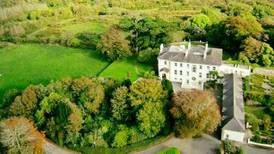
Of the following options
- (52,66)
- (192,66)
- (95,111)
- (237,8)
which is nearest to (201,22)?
(237,8)

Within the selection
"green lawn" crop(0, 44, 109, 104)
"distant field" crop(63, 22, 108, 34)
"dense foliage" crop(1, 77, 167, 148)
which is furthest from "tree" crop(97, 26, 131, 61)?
"distant field" crop(63, 22, 108, 34)


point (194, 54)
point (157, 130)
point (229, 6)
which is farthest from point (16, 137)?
point (229, 6)

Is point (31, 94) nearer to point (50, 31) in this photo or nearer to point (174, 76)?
point (174, 76)

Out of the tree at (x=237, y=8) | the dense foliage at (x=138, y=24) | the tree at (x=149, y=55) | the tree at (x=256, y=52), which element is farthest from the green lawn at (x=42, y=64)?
the tree at (x=237, y=8)

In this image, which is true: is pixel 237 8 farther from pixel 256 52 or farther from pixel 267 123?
pixel 267 123

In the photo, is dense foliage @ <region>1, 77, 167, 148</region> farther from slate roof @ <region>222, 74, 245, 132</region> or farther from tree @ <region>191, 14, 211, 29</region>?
tree @ <region>191, 14, 211, 29</region>

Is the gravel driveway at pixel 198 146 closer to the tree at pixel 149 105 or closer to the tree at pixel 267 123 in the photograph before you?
the tree at pixel 149 105
